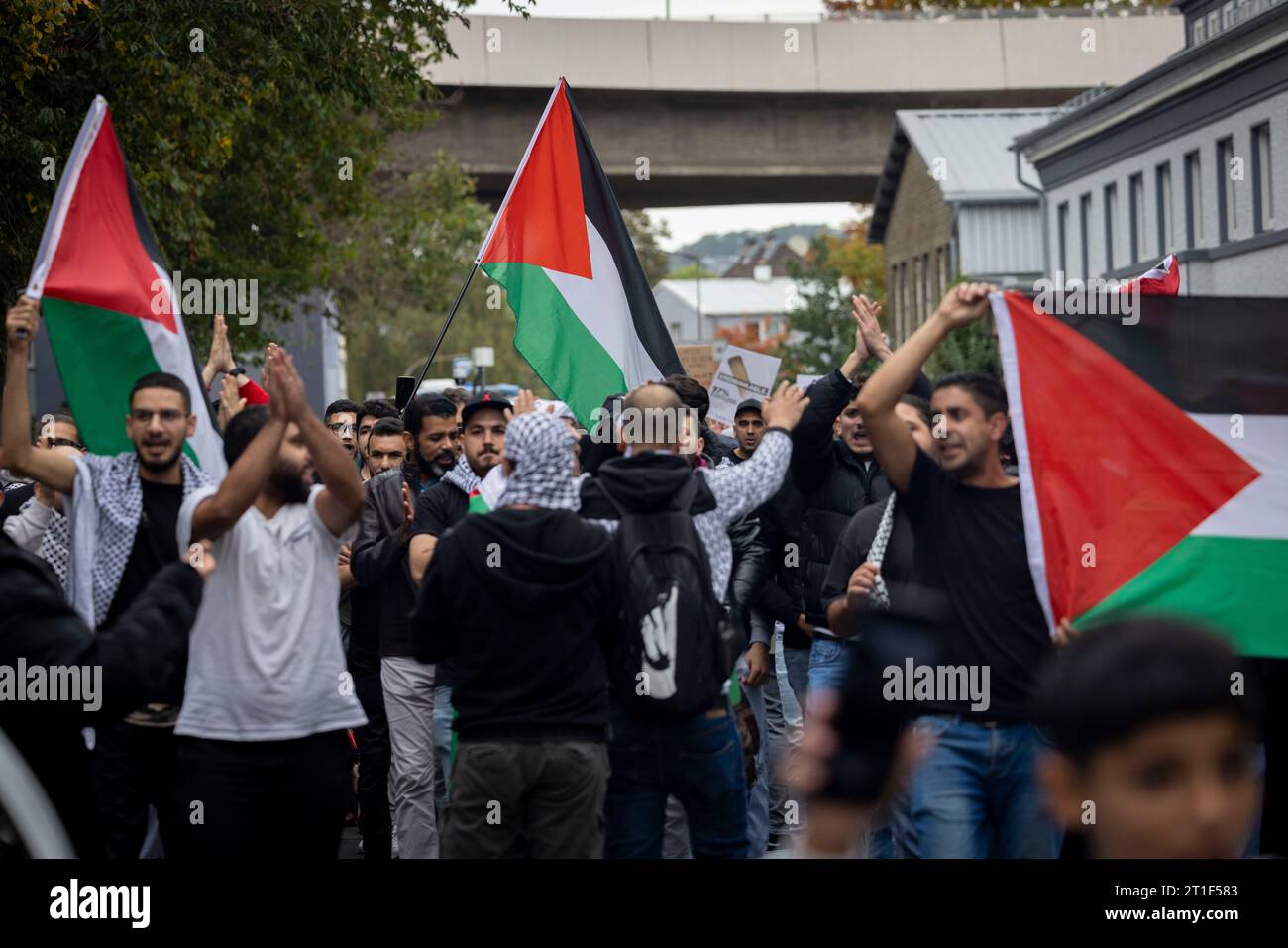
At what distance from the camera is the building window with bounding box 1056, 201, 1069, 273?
42.1 m

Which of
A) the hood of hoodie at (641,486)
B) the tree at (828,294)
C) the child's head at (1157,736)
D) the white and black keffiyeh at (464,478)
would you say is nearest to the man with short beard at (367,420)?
the white and black keffiyeh at (464,478)

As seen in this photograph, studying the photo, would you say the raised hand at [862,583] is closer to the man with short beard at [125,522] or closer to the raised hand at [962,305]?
the raised hand at [962,305]

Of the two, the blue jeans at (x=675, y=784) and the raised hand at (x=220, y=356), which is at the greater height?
the raised hand at (x=220, y=356)

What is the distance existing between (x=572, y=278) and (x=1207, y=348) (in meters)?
3.66

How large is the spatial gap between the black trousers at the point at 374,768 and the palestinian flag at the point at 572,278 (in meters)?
1.66

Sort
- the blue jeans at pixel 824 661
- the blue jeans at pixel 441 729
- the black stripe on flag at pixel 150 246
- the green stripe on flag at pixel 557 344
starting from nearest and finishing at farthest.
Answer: the black stripe on flag at pixel 150 246, the blue jeans at pixel 824 661, the blue jeans at pixel 441 729, the green stripe on flag at pixel 557 344

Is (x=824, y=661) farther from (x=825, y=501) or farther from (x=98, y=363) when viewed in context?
(x=98, y=363)

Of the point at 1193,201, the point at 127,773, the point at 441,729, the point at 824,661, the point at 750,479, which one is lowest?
the point at 441,729

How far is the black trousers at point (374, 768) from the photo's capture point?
8547mm

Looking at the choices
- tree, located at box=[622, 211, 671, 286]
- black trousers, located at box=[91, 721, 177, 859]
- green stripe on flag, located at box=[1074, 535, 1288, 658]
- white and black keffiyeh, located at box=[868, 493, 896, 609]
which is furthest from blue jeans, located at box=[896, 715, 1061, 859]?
tree, located at box=[622, 211, 671, 286]

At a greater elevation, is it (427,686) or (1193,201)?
(1193,201)

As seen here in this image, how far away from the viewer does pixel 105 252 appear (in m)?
6.52

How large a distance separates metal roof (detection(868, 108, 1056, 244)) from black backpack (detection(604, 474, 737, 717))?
133 ft

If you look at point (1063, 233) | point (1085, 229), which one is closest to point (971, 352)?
point (1085, 229)
